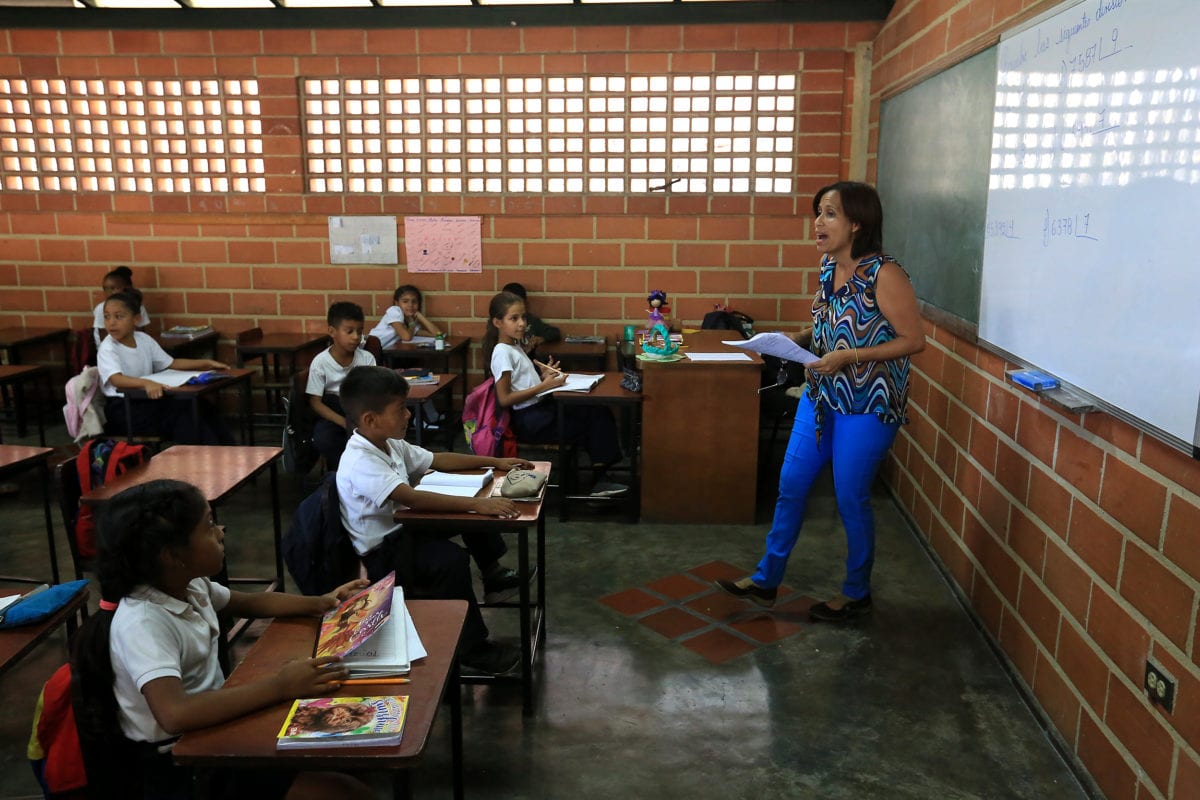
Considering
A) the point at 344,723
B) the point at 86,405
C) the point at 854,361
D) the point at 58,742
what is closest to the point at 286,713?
the point at 344,723

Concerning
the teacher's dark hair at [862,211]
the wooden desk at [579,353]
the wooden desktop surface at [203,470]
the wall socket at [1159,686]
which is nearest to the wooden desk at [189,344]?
the wooden desk at [579,353]

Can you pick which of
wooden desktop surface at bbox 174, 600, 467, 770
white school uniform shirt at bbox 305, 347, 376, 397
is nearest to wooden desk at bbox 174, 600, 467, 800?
wooden desktop surface at bbox 174, 600, 467, 770

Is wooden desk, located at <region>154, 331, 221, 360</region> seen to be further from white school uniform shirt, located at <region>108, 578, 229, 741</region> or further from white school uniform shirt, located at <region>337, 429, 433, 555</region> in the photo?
white school uniform shirt, located at <region>108, 578, 229, 741</region>

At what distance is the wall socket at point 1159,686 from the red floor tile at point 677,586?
183 centimetres

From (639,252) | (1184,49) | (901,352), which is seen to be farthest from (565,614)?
(639,252)

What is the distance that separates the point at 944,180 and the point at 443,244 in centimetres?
347

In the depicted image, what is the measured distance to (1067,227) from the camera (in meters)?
2.72

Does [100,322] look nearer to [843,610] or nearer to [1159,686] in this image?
[843,610]

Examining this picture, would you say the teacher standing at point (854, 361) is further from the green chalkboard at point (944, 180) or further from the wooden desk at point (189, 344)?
the wooden desk at point (189, 344)

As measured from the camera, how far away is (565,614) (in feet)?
11.8

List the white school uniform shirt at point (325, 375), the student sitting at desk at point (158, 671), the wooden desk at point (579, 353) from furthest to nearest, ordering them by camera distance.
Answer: the wooden desk at point (579, 353), the white school uniform shirt at point (325, 375), the student sitting at desk at point (158, 671)

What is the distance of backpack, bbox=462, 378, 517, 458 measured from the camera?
4445 mm

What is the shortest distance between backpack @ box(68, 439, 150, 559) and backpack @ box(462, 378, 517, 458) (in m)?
1.47

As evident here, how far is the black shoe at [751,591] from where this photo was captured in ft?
12.0
